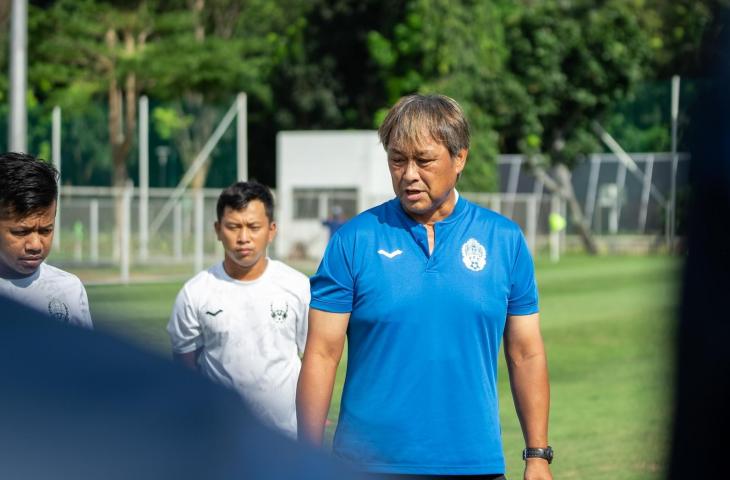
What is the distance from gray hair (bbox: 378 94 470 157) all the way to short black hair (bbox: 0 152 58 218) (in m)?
0.87

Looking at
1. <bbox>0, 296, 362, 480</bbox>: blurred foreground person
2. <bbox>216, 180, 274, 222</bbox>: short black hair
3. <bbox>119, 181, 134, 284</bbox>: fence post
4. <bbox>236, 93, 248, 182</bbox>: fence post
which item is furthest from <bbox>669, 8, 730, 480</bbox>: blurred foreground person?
<bbox>236, 93, 248, 182</bbox>: fence post

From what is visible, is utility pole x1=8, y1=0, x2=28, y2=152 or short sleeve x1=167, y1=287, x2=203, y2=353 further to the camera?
utility pole x1=8, y1=0, x2=28, y2=152

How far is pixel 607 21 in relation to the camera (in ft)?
156

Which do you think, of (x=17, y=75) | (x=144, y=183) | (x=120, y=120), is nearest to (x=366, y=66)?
(x=120, y=120)

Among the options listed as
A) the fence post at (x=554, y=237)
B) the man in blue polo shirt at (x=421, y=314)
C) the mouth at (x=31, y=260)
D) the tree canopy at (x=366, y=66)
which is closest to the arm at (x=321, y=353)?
the man in blue polo shirt at (x=421, y=314)

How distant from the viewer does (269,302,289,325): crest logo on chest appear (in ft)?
17.6

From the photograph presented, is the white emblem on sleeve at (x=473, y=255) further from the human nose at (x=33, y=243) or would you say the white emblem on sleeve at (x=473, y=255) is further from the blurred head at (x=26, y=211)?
the human nose at (x=33, y=243)

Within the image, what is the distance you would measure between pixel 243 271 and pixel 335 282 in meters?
2.53

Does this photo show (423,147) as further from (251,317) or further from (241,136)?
(241,136)

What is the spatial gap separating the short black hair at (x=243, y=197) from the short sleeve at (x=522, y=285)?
2755mm

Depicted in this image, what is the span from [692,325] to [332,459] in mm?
279

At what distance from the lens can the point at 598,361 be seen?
1514cm

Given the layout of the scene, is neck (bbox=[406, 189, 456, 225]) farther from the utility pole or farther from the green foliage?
the green foliage

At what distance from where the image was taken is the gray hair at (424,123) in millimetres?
3043
